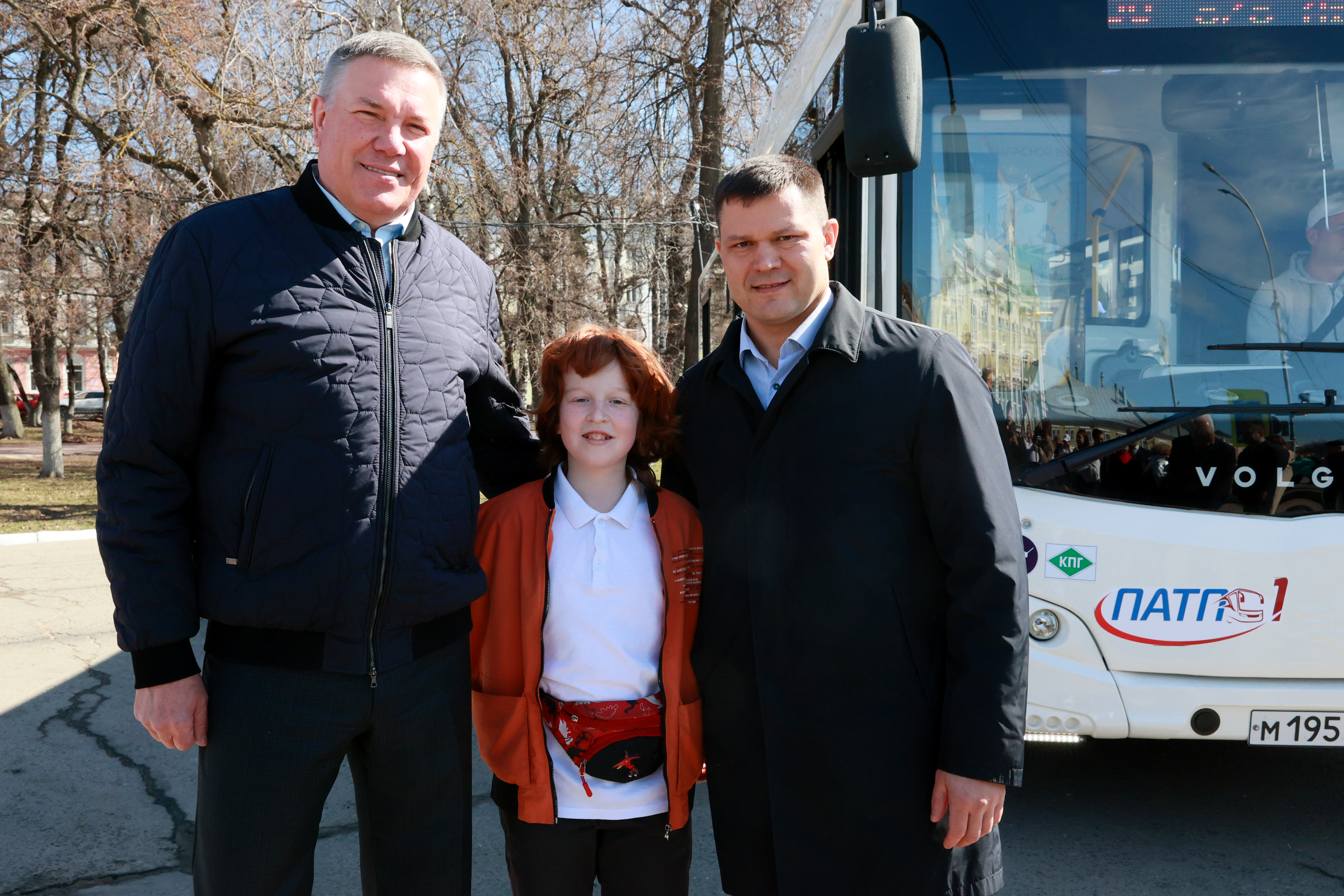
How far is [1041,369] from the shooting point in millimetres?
3139

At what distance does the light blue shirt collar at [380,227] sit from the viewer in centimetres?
205

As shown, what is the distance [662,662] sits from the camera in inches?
85.6

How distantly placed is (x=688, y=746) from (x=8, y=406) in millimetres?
26409

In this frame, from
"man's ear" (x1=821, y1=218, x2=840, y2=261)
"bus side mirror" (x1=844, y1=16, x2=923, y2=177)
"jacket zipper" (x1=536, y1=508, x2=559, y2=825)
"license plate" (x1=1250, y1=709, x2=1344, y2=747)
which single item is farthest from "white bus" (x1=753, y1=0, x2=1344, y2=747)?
"jacket zipper" (x1=536, y1=508, x2=559, y2=825)

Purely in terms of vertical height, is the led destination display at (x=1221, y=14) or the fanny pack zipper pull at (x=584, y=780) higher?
the led destination display at (x=1221, y=14)

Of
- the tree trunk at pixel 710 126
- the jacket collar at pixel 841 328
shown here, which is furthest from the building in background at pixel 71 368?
the jacket collar at pixel 841 328

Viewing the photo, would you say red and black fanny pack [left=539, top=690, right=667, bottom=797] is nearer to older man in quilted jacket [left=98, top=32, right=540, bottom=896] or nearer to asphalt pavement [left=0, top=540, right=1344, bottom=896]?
older man in quilted jacket [left=98, top=32, right=540, bottom=896]

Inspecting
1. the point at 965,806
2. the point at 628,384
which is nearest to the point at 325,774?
the point at 628,384

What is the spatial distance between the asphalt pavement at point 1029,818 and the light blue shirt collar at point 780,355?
1.77m

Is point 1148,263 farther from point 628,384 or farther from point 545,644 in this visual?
point 545,644

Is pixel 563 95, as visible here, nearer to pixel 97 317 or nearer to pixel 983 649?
pixel 97 317

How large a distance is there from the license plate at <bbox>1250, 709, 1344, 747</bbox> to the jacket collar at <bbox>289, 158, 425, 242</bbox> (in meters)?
2.91

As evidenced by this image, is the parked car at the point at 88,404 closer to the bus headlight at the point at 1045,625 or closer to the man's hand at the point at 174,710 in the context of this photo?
the man's hand at the point at 174,710

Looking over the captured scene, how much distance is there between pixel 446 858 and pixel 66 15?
13112mm
